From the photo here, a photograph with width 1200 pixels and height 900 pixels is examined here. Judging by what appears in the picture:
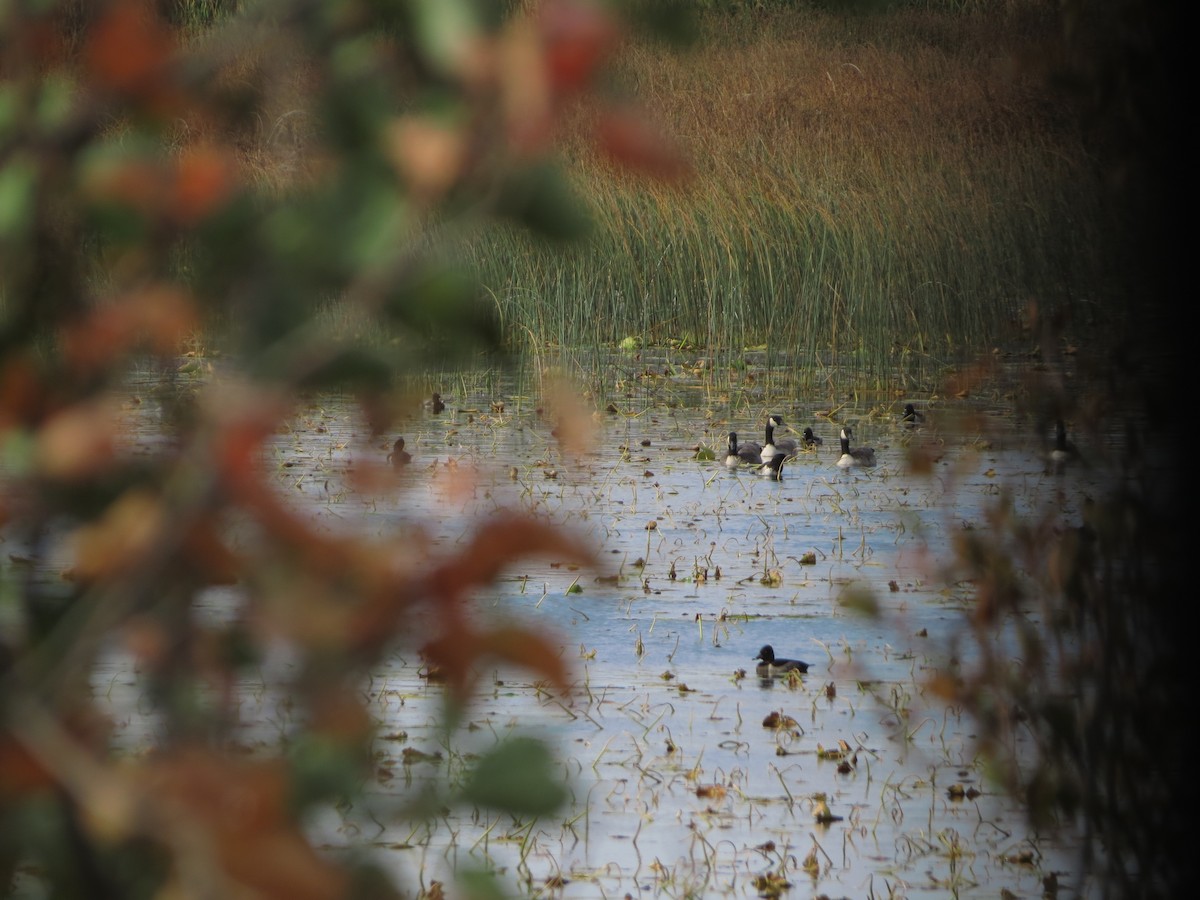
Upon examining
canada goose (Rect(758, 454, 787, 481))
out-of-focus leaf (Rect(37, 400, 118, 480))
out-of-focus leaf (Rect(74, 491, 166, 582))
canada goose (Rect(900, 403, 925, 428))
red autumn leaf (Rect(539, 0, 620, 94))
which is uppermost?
red autumn leaf (Rect(539, 0, 620, 94))

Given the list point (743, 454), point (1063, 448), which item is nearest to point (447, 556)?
point (1063, 448)

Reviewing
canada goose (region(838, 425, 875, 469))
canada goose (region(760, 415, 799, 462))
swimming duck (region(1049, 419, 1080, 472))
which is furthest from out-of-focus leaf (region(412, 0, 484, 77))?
Result: canada goose (region(838, 425, 875, 469))

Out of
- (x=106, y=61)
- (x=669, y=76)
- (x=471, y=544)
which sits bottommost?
(x=471, y=544)

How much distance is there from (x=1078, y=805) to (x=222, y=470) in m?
1.94

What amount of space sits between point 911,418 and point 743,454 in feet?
5.07

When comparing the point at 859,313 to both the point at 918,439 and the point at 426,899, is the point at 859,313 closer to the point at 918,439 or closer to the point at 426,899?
the point at 918,439

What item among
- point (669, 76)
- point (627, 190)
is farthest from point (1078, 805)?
point (669, 76)

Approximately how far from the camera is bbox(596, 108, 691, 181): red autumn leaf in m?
0.56

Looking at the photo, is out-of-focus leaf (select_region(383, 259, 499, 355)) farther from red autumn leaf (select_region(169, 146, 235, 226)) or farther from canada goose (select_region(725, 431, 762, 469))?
canada goose (select_region(725, 431, 762, 469))

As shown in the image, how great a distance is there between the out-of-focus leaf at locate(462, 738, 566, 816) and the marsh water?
40 mm

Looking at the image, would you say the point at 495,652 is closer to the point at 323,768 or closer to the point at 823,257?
the point at 323,768

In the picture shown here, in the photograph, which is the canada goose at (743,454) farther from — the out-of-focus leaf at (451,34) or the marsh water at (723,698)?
the out-of-focus leaf at (451,34)

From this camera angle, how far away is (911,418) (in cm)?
855

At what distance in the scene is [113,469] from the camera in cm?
72
